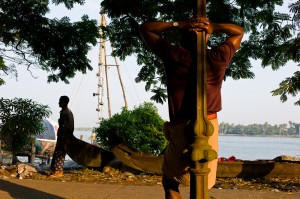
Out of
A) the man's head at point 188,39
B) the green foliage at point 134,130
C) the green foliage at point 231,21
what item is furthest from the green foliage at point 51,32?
the man's head at point 188,39

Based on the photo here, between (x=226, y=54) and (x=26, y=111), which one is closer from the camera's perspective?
(x=226, y=54)

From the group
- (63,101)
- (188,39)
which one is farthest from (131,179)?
(188,39)

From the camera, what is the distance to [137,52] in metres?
10.0

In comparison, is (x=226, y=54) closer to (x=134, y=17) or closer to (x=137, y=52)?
(x=134, y=17)

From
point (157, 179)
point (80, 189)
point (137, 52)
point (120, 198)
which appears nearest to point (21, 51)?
point (137, 52)

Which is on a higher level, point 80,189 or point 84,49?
point 84,49

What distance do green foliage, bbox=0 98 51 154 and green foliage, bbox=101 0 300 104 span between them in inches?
187

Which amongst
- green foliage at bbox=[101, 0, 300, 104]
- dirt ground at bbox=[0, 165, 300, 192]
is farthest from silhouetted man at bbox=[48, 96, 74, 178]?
green foliage at bbox=[101, 0, 300, 104]

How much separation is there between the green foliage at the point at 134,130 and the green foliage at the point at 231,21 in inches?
108

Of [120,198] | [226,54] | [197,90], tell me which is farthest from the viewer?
[120,198]

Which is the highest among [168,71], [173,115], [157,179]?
[168,71]

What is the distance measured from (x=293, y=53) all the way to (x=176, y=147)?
512cm

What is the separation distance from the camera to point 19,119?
13.2 meters

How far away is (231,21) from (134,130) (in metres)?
5.79
